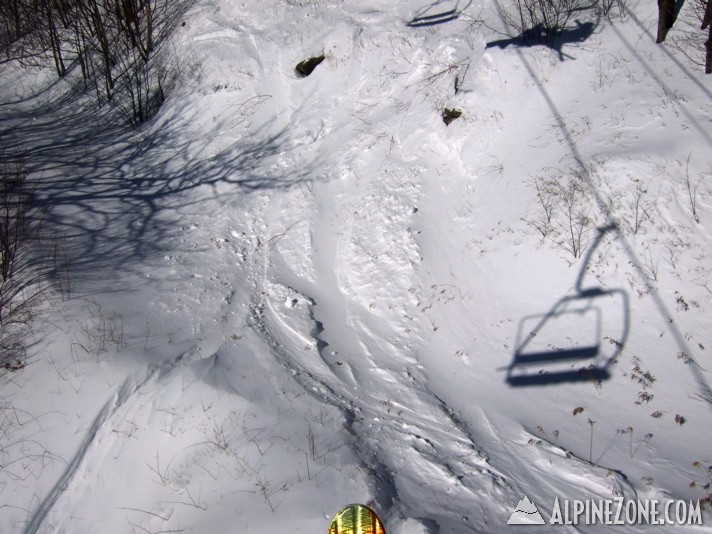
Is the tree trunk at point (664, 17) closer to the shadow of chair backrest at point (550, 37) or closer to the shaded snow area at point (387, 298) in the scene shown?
the shaded snow area at point (387, 298)

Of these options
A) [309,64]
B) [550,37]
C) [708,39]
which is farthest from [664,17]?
[309,64]

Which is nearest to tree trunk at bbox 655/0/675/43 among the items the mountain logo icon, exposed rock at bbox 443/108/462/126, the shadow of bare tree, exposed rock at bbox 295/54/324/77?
exposed rock at bbox 443/108/462/126

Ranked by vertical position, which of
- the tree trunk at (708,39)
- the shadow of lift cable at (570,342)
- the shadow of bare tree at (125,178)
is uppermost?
the tree trunk at (708,39)

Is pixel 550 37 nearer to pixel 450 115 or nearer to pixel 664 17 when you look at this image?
pixel 664 17

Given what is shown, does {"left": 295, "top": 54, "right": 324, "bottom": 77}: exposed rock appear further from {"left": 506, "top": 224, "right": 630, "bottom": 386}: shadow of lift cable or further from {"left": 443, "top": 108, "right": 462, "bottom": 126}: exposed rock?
{"left": 506, "top": 224, "right": 630, "bottom": 386}: shadow of lift cable

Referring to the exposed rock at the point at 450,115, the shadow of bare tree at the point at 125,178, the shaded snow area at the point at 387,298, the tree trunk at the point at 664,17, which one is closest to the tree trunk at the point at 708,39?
the shaded snow area at the point at 387,298

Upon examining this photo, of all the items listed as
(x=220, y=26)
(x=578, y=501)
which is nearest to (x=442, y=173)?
(x=578, y=501)
